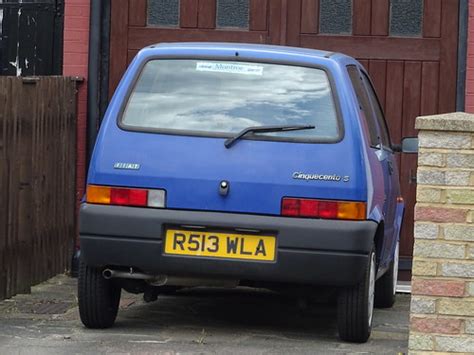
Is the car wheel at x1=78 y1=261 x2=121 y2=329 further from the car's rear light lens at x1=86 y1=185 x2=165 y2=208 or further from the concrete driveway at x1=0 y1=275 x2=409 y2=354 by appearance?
the car's rear light lens at x1=86 y1=185 x2=165 y2=208

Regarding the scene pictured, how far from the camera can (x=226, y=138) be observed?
709 cm

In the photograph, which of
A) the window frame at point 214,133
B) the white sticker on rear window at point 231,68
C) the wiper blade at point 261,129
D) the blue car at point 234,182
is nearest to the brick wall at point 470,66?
the blue car at point 234,182

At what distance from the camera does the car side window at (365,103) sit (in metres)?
7.76

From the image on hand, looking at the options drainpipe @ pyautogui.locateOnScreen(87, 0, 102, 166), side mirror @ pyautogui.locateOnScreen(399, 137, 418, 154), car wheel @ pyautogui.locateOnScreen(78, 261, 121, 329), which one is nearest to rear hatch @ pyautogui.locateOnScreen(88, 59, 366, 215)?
car wheel @ pyautogui.locateOnScreen(78, 261, 121, 329)

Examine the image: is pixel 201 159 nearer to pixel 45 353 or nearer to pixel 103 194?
pixel 103 194

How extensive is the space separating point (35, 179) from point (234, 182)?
2.97 m

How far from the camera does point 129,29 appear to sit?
11.1 metres

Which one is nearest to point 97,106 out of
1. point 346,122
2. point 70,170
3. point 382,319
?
point 70,170

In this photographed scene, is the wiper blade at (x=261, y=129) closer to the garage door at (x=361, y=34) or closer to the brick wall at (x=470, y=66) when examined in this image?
the garage door at (x=361, y=34)

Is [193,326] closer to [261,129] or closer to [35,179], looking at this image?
[261,129]

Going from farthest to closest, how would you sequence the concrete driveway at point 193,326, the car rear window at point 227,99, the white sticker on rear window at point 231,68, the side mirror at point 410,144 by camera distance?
the side mirror at point 410,144 → the white sticker on rear window at point 231,68 → the car rear window at point 227,99 → the concrete driveway at point 193,326

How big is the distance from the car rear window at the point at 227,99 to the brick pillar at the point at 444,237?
1207mm

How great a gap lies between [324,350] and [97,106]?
4.53m

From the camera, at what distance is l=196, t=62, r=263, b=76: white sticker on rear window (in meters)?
7.35
